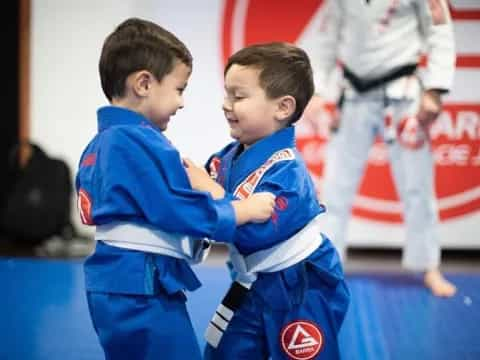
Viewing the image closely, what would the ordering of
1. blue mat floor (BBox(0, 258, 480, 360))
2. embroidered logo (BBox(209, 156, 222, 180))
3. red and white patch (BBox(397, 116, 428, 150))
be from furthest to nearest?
red and white patch (BBox(397, 116, 428, 150)), blue mat floor (BBox(0, 258, 480, 360)), embroidered logo (BBox(209, 156, 222, 180))

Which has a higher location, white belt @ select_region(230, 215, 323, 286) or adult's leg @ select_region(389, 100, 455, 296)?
white belt @ select_region(230, 215, 323, 286)

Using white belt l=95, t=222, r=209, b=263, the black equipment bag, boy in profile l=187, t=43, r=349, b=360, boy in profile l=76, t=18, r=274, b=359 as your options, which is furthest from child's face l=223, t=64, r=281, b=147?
the black equipment bag

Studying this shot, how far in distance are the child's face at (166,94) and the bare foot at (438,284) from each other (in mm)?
2544

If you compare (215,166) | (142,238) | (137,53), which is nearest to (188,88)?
(215,166)

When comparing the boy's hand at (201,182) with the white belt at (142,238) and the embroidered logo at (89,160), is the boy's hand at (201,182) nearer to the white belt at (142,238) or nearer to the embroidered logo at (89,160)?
the white belt at (142,238)

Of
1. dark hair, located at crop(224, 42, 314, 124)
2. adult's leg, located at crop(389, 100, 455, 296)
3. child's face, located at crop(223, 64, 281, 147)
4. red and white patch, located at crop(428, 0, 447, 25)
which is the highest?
red and white patch, located at crop(428, 0, 447, 25)

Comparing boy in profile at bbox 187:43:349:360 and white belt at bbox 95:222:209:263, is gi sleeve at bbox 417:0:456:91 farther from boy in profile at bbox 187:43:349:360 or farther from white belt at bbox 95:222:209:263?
white belt at bbox 95:222:209:263

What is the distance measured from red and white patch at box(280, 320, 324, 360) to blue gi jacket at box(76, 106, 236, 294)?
0.43m

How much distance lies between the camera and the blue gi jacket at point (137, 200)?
1806mm

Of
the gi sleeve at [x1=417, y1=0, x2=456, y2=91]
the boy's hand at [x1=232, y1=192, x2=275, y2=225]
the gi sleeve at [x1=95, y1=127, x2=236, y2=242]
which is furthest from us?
the gi sleeve at [x1=417, y1=0, x2=456, y2=91]

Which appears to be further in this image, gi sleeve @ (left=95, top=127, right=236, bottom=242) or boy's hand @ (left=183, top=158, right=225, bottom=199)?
boy's hand @ (left=183, top=158, right=225, bottom=199)

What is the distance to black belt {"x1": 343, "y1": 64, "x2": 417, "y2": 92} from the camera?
13.1 ft

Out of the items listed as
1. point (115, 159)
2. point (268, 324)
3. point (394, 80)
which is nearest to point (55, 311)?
point (268, 324)

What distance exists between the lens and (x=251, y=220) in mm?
1946
